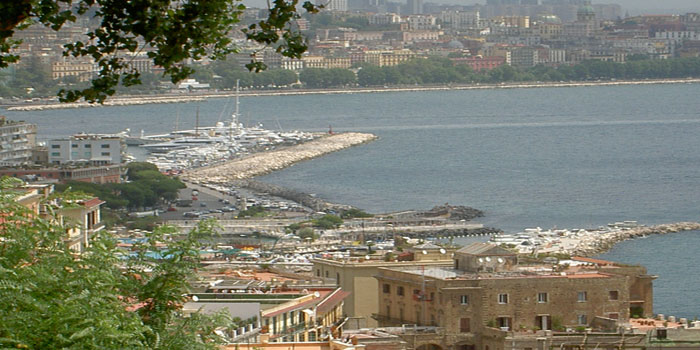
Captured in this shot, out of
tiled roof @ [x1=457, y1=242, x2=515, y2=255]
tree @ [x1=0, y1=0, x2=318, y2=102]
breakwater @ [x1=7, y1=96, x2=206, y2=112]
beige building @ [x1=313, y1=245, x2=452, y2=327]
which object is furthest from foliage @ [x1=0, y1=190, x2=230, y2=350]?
breakwater @ [x1=7, y1=96, x2=206, y2=112]

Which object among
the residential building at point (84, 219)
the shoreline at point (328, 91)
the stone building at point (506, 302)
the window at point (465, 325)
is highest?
the residential building at point (84, 219)

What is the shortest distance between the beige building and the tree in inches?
422

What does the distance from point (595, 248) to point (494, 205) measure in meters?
11.2

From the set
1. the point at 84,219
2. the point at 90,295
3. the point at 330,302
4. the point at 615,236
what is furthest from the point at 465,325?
the point at 615,236

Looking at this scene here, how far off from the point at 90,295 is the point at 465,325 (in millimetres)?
8979

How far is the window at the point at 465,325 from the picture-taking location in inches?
544

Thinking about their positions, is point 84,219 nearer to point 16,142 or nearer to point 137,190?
point 137,190

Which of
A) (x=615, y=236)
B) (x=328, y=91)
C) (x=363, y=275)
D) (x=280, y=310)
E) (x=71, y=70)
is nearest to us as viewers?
(x=280, y=310)

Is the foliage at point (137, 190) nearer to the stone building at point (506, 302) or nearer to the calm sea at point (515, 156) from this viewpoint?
the calm sea at point (515, 156)

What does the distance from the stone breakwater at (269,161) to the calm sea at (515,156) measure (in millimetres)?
731

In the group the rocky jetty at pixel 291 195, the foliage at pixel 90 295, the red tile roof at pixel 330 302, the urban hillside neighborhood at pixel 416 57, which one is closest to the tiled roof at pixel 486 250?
the red tile roof at pixel 330 302

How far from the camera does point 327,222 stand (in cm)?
Answer: 3291

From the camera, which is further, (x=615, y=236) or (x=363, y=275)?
(x=615, y=236)

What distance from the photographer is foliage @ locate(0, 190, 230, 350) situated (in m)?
4.82
